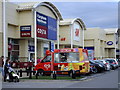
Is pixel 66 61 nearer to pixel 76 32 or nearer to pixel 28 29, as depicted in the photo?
pixel 28 29

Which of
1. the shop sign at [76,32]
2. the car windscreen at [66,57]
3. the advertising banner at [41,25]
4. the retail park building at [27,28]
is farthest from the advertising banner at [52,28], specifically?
the car windscreen at [66,57]

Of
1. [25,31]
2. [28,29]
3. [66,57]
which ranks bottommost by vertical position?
[66,57]

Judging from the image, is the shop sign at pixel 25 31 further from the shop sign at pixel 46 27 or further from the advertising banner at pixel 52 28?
the advertising banner at pixel 52 28

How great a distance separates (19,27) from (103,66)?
1159cm

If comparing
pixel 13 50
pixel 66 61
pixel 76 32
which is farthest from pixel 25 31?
pixel 76 32

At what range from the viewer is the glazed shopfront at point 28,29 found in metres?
30.8

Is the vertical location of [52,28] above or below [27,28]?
above

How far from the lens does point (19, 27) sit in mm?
31250

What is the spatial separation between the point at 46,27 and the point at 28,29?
413 cm

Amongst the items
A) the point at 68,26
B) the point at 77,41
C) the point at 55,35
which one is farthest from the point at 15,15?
the point at 77,41

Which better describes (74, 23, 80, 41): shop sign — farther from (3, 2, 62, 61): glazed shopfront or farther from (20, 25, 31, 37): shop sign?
(20, 25, 31, 37): shop sign

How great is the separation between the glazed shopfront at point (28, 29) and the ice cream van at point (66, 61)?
31.7 feet

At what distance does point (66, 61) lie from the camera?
2039 cm

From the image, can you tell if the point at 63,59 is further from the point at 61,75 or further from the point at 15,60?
the point at 15,60
